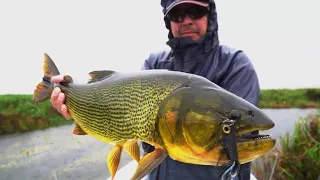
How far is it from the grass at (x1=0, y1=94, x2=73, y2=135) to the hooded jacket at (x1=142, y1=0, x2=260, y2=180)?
15942 millimetres

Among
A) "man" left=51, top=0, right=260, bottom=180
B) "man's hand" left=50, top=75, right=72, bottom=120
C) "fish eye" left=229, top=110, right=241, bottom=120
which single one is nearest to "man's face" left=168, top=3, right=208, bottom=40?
"man" left=51, top=0, right=260, bottom=180

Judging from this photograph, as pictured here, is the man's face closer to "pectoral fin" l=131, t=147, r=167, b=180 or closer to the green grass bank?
"pectoral fin" l=131, t=147, r=167, b=180

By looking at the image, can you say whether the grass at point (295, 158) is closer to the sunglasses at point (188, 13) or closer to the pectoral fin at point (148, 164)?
the sunglasses at point (188, 13)

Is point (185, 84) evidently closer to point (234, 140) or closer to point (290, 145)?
point (234, 140)

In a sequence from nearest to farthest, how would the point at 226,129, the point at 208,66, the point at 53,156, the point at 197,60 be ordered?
1. the point at 226,129
2. the point at 208,66
3. the point at 197,60
4. the point at 53,156

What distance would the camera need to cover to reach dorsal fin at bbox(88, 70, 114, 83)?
8.74ft

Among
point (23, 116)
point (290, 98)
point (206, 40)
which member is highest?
point (206, 40)

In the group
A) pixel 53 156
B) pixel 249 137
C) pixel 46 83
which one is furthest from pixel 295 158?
pixel 53 156

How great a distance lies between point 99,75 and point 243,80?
134cm

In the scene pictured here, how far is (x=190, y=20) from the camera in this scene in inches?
133

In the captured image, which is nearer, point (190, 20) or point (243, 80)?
point (243, 80)

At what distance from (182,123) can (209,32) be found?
1.87 metres

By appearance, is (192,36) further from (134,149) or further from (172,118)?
(172,118)

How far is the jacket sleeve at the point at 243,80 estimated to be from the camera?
2.80 metres
